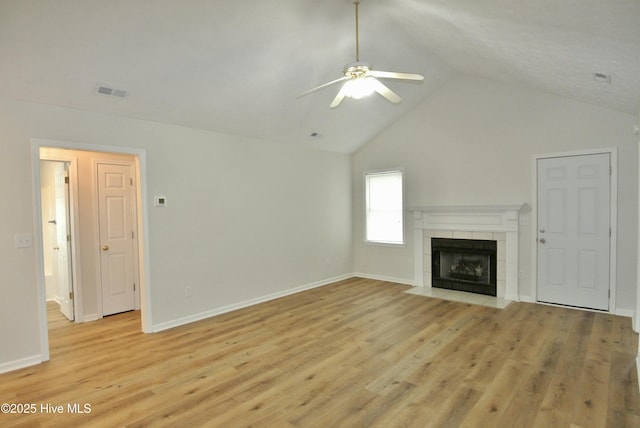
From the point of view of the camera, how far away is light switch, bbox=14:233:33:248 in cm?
320

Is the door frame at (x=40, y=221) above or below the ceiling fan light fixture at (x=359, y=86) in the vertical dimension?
below

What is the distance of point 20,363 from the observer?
10.5ft

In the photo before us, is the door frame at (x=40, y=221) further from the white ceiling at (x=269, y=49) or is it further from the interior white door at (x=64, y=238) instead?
the interior white door at (x=64, y=238)

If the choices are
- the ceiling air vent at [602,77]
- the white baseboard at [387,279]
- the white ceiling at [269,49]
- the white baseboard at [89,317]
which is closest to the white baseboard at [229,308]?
the white baseboard at [387,279]

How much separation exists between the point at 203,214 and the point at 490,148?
14.7 ft

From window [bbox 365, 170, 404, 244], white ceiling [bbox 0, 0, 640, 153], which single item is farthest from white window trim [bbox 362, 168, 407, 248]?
white ceiling [bbox 0, 0, 640, 153]

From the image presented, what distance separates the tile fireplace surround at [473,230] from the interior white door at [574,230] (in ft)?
1.14

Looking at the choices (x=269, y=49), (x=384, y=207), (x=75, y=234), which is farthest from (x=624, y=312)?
(x=75, y=234)

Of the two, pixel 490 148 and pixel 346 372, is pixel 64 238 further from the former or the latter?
pixel 490 148

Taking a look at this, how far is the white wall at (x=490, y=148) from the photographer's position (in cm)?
428

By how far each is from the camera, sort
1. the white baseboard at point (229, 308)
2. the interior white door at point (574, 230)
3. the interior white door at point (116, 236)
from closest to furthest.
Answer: the white baseboard at point (229, 308) → the interior white door at point (574, 230) → the interior white door at point (116, 236)

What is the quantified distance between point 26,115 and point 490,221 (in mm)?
5980

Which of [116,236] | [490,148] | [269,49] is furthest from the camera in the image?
[490,148]

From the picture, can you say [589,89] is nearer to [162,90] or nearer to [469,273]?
[469,273]
